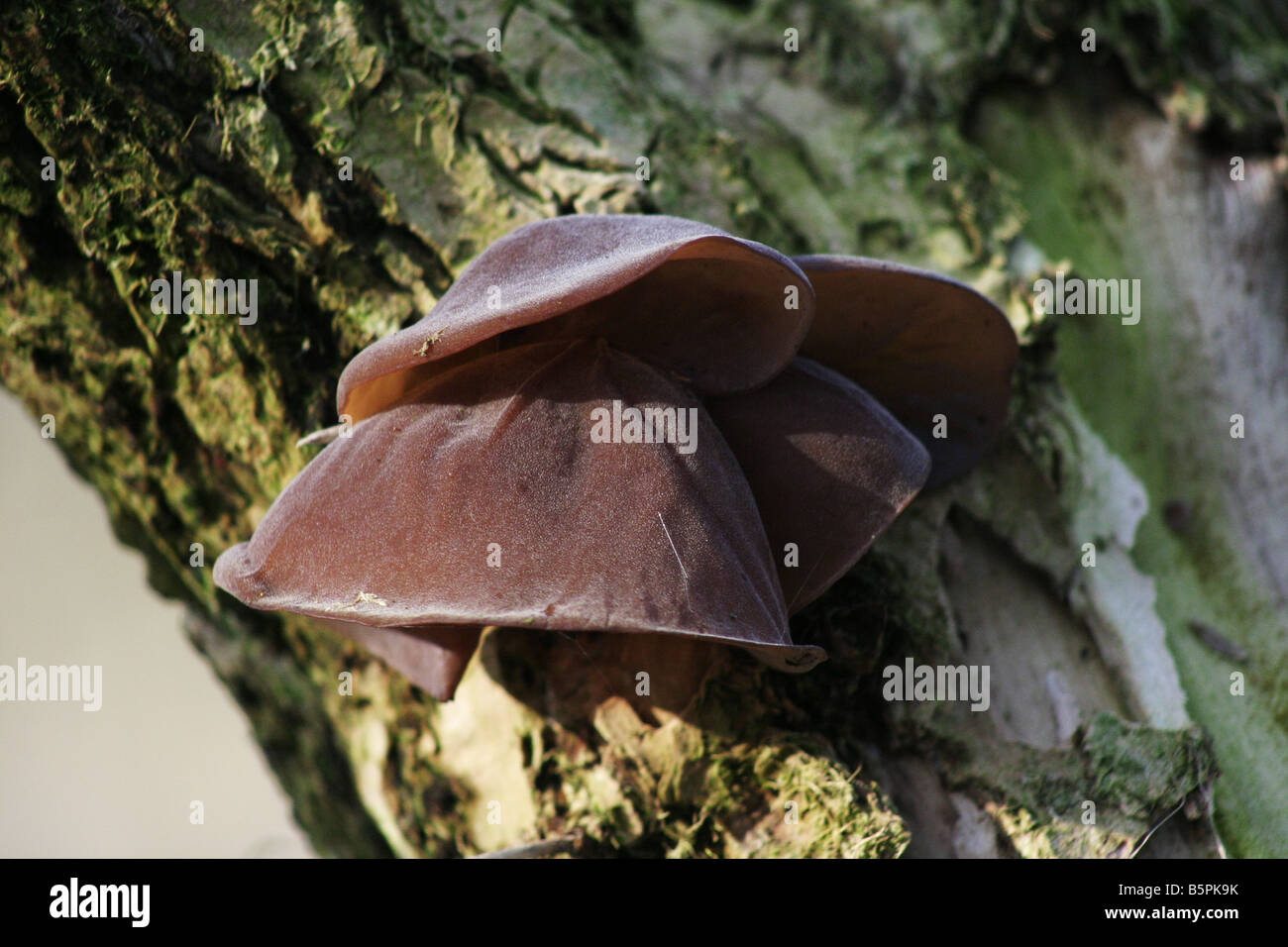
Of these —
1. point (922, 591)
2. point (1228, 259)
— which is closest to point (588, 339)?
point (922, 591)

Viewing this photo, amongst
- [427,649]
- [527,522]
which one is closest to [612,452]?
[527,522]

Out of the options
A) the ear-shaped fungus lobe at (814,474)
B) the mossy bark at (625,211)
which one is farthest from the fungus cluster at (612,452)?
the mossy bark at (625,211)

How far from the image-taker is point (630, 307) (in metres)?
1.45

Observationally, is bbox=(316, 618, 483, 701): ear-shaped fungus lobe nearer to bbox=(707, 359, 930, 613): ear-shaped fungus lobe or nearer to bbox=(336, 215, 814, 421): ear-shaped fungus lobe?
bbox=(336, 215, 814, 421): ear-shaped fungus lobe

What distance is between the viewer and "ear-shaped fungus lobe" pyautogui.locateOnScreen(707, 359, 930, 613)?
59.0 inches

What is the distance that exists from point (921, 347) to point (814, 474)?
0.38m

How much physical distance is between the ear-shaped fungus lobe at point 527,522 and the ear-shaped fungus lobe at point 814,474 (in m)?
0.08

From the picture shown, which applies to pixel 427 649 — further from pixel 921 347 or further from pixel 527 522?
pixel 921 347

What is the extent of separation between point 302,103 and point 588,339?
0.85 meters

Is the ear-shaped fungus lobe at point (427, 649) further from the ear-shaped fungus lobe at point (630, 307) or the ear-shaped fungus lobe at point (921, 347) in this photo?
the ear-shaped fungus lobe at point (921, 347)

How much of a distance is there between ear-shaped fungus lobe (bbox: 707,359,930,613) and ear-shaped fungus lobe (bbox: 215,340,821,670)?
0.27 feet

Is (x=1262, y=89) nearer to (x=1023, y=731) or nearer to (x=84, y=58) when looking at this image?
(x=1023, y=731)

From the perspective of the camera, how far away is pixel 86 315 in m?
1.99

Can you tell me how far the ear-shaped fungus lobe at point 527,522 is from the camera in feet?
4.01
